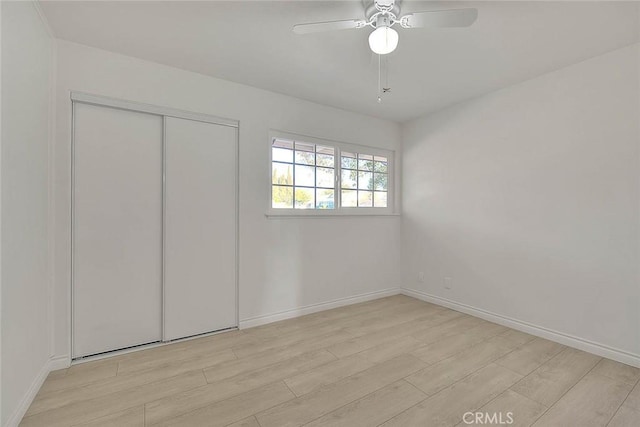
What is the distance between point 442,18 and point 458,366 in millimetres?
2264

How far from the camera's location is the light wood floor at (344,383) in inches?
62.0

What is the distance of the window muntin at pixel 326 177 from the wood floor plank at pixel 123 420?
1878 millimetres

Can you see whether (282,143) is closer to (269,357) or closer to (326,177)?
(326,177)

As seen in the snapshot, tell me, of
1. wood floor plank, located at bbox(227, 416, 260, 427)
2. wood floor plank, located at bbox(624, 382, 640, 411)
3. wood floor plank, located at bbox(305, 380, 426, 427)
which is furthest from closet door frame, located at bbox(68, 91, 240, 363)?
wood floor plank, located at bbox(624, 382, 640, 411)

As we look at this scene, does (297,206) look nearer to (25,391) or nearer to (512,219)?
(512,219)

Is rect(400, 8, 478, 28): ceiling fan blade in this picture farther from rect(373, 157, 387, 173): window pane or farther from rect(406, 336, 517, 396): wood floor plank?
rect(373, 157, 387, 173): window pane

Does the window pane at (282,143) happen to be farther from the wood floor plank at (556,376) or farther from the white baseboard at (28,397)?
the wood floor plank at (556,376)

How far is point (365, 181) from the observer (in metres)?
3.79

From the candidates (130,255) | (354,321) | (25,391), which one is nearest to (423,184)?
(354,321)

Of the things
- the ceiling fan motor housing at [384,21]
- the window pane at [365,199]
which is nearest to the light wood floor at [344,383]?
the window pane at [365,199]

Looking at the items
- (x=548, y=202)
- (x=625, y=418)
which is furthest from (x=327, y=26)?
(x=625, y=418)

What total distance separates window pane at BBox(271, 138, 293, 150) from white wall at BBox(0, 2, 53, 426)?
1.77 meters

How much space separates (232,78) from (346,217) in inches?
76.2

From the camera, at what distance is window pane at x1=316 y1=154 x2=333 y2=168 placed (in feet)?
11.0
